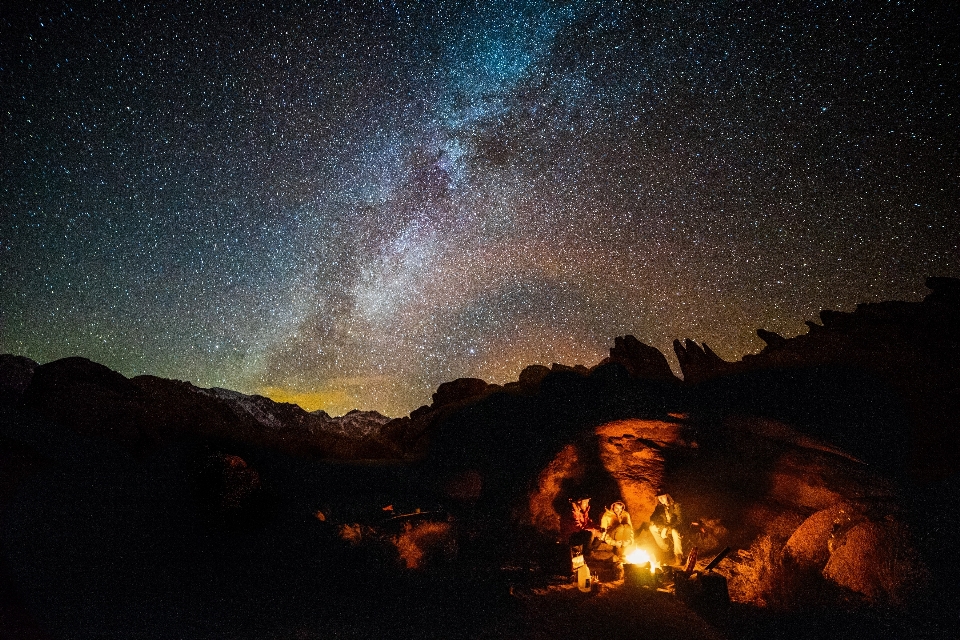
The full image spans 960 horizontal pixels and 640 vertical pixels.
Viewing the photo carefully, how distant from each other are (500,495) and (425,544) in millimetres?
3219

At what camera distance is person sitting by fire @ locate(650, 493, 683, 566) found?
11.8 metres

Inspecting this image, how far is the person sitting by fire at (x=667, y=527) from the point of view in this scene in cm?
1179

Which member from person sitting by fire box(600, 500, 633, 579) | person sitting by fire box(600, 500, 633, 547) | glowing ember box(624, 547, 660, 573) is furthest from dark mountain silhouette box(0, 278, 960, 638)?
person sitting by fire box(600, 500, 633, 547)

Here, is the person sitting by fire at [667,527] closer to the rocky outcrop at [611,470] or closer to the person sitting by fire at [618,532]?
the person sitting by fire at [618,532]

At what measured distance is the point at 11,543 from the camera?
9.84 m

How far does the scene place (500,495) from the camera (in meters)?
13.9

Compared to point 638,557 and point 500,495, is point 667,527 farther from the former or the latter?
point 500,495

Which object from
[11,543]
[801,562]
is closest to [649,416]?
Result: [801,562]

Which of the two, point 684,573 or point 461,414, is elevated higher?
point 461,414

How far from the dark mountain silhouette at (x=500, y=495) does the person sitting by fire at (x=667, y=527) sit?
4.06 ft

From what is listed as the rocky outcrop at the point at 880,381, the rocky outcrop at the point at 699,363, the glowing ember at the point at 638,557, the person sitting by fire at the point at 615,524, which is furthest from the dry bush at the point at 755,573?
the rocky outcrop at the point at 699,363

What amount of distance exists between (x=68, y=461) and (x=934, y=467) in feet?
72.3

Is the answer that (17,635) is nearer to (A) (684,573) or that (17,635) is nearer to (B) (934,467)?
(A) (684,573)

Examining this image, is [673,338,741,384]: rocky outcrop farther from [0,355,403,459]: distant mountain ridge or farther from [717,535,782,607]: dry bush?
[0,355,403,459]: distant mountain ridge
